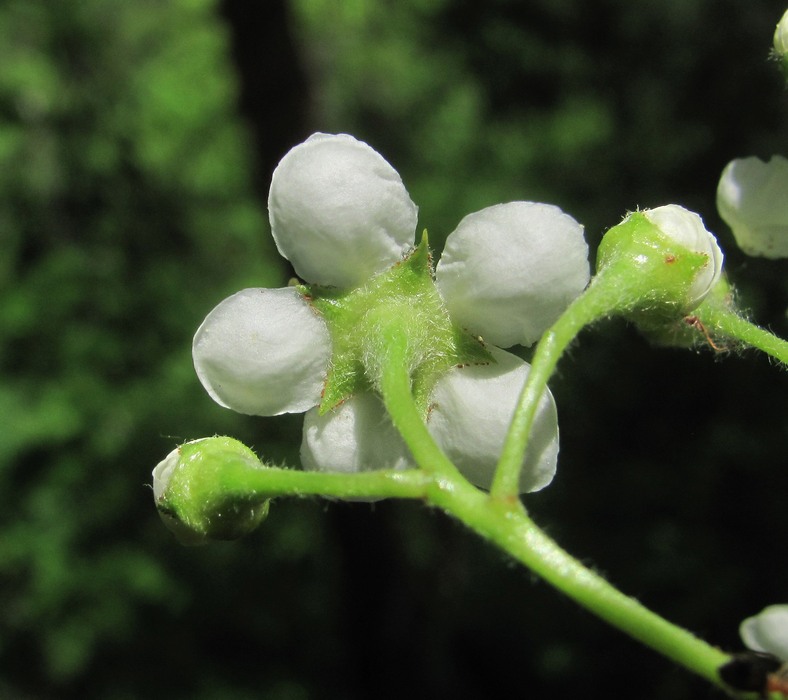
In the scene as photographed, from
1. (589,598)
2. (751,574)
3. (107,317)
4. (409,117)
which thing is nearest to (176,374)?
(107,317)

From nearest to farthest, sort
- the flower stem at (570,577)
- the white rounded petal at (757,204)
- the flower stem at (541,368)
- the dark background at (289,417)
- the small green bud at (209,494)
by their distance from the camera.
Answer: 1. the flower stem at (570,577)
2. the flower stem at (541,368)
3. the small green bud at (209,494)
4. the white rounded petal at (757,204)
5. the dark background at (289,417)

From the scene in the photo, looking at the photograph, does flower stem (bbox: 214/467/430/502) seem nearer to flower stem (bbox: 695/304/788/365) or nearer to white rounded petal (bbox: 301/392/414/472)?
white rounded petal (bbox: 301/392/414/472)

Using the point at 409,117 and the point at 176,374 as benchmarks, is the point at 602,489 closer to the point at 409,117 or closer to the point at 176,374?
the point at 176,374

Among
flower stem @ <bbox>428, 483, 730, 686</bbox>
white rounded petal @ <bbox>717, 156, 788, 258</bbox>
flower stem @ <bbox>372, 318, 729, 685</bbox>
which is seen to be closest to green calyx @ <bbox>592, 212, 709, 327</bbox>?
flower stem @ <bbox>372, 318, 729, 685</bbox>

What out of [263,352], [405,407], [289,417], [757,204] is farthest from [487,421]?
[289,417]

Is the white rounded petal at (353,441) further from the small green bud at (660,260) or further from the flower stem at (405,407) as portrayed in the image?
the small green bud at (660,260)

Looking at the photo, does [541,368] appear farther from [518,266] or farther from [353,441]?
[353,441]

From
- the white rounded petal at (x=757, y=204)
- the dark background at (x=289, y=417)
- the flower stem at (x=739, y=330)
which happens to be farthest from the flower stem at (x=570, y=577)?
the dark background at (x=289, y=417)
